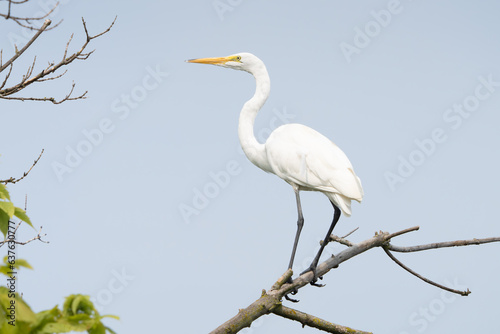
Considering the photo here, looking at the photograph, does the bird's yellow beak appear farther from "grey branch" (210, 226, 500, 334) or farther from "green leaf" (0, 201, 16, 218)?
"green leaf" (0, 201, 16, 218)

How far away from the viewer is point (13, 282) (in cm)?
126

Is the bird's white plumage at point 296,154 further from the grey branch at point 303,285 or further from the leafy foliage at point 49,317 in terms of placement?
the leafy foliage at point 49,317

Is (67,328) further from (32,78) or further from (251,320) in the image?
(251,320)

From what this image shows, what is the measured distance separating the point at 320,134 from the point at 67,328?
3.67 meters

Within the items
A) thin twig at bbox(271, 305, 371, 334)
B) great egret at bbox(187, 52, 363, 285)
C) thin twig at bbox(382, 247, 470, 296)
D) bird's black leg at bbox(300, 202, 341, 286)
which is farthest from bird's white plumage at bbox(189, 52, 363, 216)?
thin twig at bbox(271, 305, 371, 334)

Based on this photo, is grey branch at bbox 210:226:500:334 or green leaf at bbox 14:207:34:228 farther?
grey branch at bbox 210:226:500:334

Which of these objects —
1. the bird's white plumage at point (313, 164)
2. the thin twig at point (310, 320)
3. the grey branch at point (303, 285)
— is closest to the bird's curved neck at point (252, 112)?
the bird's white plumage at point (313, 164)

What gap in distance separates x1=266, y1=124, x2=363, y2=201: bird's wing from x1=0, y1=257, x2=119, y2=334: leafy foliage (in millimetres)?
3087

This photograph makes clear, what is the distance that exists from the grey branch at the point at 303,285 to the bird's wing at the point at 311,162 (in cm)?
50

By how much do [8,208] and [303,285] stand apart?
3046 mm

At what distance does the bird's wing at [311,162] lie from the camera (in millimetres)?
4121

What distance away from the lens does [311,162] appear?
422 cm

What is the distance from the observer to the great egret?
13.6ft

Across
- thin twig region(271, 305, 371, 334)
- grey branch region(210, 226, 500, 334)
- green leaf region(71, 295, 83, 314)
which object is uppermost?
green leaf region(71, 295, 83, 314)
